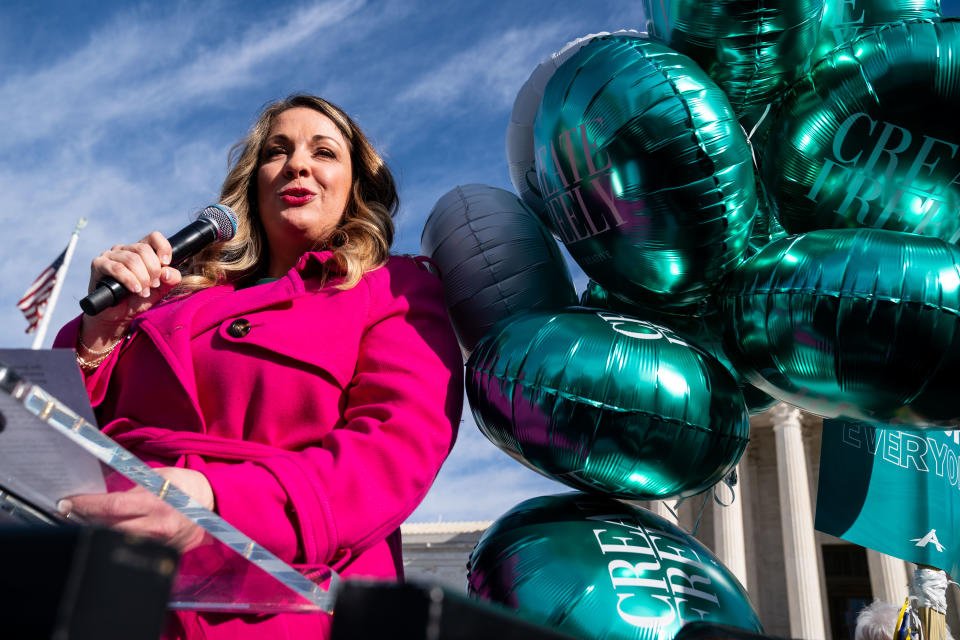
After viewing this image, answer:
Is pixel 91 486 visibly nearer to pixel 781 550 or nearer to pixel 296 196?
pixel 296 196

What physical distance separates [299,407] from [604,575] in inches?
39.2

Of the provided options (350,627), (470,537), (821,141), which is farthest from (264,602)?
(470,537)

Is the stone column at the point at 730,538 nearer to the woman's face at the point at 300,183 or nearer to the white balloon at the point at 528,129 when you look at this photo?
the white balloon at the point at 528,129

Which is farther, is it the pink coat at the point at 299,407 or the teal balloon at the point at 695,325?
the teal balloon at the point at 695,325

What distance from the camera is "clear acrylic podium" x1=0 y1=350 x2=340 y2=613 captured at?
850mm

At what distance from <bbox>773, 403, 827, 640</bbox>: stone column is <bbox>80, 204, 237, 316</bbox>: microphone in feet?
76.1

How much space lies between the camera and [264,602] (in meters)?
1.14

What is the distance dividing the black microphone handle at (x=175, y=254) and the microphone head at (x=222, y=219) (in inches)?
1.2

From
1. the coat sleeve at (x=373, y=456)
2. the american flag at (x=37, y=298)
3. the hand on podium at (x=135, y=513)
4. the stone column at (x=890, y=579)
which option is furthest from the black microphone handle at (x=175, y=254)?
the stone column at (x=890, y=579)

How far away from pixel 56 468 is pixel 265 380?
3.19 ft

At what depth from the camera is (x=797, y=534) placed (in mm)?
24109

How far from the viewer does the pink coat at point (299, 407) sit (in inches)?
60.6

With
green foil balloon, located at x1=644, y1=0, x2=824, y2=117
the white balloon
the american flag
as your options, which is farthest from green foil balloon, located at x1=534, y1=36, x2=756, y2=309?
the american flag

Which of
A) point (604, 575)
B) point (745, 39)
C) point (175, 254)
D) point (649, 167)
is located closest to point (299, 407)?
point (175, 254)
